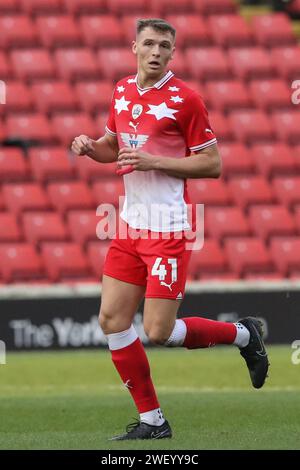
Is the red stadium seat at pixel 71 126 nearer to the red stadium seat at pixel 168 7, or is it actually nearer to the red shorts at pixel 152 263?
the red stadium seat at pixel 168 7

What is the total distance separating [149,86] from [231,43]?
11.7 meters

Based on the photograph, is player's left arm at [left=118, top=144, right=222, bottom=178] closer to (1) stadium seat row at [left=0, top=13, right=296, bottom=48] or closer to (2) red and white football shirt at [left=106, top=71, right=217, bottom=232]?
(2) red and white football shirt at [left=106, top=71, right=217, bottom=232]

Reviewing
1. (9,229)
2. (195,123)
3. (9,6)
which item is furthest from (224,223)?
(195,123)

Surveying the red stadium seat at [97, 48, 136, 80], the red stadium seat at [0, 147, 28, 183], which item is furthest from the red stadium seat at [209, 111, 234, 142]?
the red stadium seat at [0, 147, 28, 183]

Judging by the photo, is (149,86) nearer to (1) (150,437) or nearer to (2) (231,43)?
(1) (150,437)

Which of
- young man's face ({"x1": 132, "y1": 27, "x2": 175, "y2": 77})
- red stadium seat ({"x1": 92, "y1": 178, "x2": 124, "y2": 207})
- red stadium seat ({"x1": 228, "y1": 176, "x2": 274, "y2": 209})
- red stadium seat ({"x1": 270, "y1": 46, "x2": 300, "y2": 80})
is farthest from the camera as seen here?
red stadium seat ({"x1": 270, "y1": 46, "x2": 300, "y2": 80})

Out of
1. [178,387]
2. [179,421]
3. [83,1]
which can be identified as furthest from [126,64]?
[179,421]

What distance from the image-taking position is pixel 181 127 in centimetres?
709

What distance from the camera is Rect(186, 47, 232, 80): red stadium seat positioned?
17938 mm

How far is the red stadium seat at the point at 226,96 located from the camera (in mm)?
17656

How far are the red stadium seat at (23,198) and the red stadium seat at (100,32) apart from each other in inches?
126

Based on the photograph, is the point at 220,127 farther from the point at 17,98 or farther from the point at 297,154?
the point at 17,98

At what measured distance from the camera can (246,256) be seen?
50.7ft

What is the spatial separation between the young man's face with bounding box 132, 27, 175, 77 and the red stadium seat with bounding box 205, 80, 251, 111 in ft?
34.7
